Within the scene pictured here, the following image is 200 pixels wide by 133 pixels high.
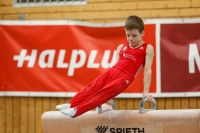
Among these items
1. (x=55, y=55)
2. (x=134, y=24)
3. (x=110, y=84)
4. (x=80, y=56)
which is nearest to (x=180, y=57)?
(x=80, y=56)

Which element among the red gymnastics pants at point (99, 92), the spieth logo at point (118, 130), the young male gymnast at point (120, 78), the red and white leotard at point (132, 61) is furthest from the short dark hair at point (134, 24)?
the spieth logo at point (118, 130)

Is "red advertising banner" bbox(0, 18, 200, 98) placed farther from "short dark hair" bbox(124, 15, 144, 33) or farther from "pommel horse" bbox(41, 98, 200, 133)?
"short dark hair" bbox(124, 15, 144, 33)

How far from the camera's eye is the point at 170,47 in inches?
290

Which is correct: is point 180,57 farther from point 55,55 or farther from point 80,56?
point 55,55

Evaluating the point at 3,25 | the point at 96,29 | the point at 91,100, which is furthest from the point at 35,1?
the point at 91,100

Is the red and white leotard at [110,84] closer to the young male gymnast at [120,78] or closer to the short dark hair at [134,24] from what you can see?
the young male gymnast at [120,78]

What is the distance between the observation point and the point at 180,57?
24.1 feet

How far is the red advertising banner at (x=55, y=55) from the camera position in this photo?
760 centimetres

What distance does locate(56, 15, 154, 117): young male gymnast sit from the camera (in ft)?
15.7

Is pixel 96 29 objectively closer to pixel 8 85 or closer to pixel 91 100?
pixel 8 85

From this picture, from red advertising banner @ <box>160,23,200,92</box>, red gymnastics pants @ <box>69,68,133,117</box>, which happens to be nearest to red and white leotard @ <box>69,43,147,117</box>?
red gymnastics pants @ <box>69,68,133,117</box>

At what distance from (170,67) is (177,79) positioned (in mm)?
222

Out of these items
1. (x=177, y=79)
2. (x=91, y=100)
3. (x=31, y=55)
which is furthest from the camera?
(x=31, y=55)

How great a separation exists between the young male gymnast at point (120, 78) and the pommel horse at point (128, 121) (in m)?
0.23
